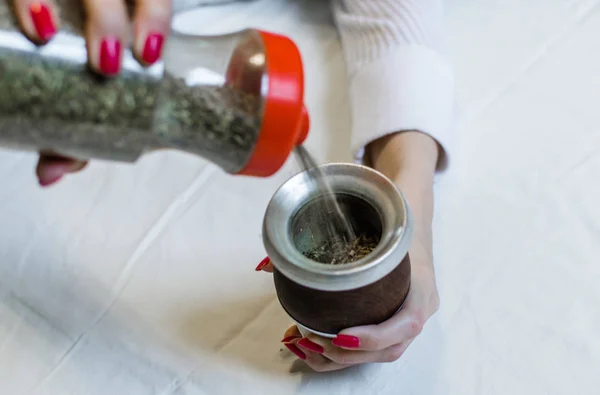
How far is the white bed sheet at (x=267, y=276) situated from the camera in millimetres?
494

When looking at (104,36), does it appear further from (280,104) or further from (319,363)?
(319,363)

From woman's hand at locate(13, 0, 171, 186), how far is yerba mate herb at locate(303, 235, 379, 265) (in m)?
0.18

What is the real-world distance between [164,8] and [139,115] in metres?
0.06

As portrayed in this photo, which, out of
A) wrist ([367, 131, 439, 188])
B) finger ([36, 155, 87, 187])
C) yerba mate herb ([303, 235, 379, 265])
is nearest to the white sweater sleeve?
wrist ([367, 131, 439, 188])

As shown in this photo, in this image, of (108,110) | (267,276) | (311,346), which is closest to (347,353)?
(311,346)

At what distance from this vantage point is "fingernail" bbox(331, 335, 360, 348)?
416mm

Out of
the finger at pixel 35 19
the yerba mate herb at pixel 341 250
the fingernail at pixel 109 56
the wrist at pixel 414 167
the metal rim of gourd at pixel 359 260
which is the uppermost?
the finger at pixel 35 19

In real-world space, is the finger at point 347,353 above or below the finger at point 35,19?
below

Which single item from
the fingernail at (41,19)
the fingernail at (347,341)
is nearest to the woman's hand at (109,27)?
the fingernail at (41,19)

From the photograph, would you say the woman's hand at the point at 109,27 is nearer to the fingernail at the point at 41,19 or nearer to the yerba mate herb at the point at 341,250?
the fingernail at the point at 41,19

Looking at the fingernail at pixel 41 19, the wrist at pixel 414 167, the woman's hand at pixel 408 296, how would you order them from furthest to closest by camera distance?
the wrist at pixel 414 167 < the woman's hand at pixel 408 296 < the fingernail at pixel 41 19

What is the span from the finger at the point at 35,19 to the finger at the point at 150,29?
4 centimetres

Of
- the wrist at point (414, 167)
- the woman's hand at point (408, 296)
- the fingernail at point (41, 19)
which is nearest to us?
the fingernail at point (41, 19)

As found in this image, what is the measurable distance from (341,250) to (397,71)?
0.81 feet
